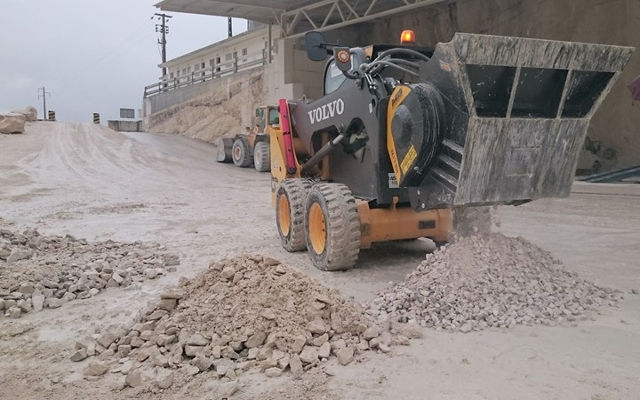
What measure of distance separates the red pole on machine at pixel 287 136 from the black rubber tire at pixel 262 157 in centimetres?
1093

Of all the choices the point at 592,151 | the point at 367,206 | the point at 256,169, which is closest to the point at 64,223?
the point at 367,206

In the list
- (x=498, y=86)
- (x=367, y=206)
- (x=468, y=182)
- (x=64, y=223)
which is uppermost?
(x=498, y=86)

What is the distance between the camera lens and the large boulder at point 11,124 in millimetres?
24109

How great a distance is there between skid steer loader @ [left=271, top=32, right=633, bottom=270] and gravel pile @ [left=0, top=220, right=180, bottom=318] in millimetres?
2067

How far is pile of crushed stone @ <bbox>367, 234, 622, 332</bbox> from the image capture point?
4285 mm

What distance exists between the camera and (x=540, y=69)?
13.9ft

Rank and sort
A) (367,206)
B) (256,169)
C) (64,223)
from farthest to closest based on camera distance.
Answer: (256,169) < (64,223) < (367,206)

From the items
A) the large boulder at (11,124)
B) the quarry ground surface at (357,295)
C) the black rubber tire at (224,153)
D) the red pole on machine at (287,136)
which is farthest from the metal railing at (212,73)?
the red pole on machine at (287,136)

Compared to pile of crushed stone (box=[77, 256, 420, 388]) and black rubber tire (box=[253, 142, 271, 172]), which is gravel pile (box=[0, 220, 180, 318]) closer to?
pile of crushed stone (box=[77, 256, 420, 388])

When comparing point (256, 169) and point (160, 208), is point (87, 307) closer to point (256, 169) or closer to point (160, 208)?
point (160, 208)

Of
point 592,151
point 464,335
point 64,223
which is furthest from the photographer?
point 592,151

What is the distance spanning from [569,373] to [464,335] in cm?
82

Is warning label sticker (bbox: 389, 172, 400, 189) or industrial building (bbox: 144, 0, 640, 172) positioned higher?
industrial building (bbox: 144, 0, 640, 172)

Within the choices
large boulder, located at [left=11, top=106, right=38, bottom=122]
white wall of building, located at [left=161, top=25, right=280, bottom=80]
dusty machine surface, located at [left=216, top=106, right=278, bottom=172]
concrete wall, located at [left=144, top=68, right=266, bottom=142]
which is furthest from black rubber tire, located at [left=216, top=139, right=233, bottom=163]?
large boulder, located at [left=11, top=106, right=38, bottom=122]
